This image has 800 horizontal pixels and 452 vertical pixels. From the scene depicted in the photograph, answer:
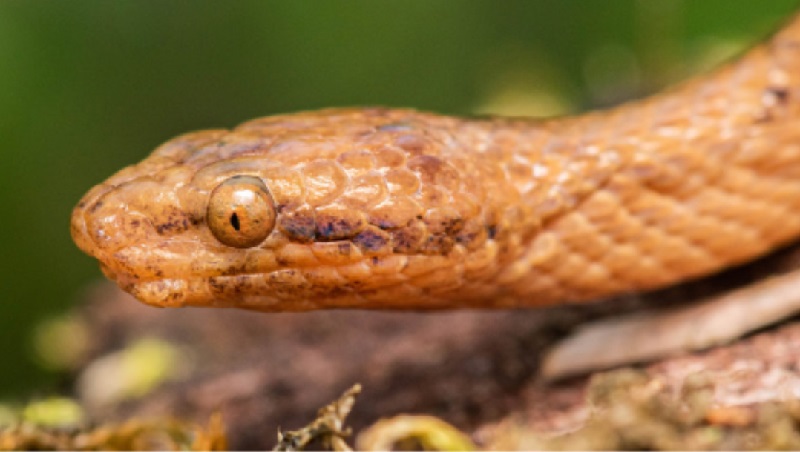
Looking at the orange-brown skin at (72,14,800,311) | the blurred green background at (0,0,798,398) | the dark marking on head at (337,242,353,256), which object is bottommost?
the dark marking on head at (337,242,353,256)

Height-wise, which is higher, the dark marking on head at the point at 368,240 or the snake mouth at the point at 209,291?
the dark marking on head at the point at 368,240

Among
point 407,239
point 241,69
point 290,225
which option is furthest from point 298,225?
point 241,69

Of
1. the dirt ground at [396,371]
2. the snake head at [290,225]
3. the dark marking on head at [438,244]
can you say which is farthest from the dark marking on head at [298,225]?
the dirt ground at [396,371]

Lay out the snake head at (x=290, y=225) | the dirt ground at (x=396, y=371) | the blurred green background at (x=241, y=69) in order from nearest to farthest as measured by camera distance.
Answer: the dirt ground at (x=396, y=371)
the snake head at (x=290, y=225)
the blurred green background at (x=241, y=69)

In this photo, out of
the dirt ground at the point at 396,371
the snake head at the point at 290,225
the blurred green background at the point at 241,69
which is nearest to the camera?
the dirt ground at the point at 396,371

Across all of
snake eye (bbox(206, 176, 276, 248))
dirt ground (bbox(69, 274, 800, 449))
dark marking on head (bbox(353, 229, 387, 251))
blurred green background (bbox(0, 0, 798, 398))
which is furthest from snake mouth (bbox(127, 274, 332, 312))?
blurred green background (bbox(0, 0, 798, 398))

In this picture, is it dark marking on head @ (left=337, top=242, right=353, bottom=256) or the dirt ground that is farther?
dark marking on head @ (left=337, top=242, right=353, bottom=256)

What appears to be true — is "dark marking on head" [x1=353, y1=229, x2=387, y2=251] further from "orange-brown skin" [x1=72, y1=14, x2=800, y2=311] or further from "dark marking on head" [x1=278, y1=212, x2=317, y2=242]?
"dark marking on head" [x1=278, y1=212, x2=317, y2=242]

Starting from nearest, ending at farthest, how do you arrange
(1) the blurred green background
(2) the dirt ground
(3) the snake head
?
(2) the dirt ground, (3) the snake head, (1) the blurred green background

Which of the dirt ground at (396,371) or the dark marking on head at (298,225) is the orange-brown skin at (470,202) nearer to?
the dark marking on head at (298,225)

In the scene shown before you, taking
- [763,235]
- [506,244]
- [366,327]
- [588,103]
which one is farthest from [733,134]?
[588,103]
